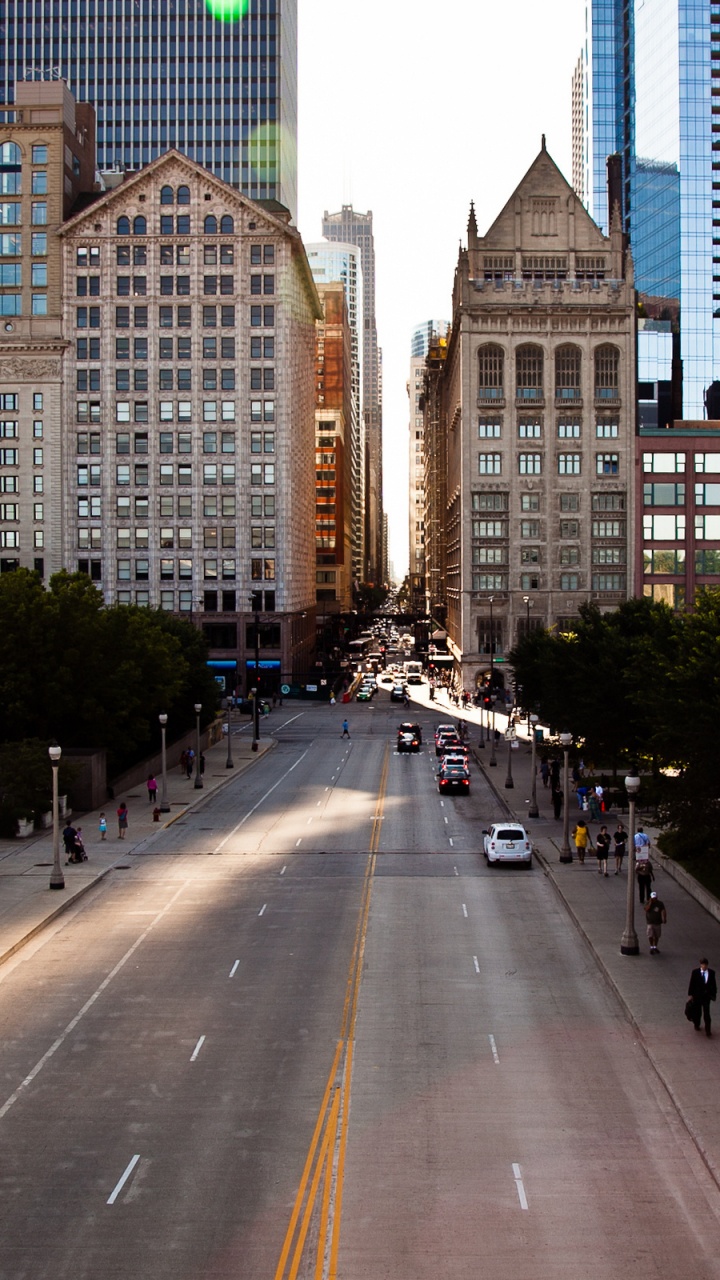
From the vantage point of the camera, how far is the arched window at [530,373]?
110750mm

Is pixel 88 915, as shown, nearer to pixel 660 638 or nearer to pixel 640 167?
pixel 660 638

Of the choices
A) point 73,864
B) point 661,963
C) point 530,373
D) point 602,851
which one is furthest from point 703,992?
point 530,373

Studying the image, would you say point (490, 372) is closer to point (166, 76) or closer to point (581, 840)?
point (166, 76)

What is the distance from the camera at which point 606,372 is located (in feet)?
364

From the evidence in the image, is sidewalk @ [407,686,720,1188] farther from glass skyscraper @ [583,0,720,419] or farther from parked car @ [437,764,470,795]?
glass skyscraper @ [583,0,720,419]

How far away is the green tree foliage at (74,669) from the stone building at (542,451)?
184 feet

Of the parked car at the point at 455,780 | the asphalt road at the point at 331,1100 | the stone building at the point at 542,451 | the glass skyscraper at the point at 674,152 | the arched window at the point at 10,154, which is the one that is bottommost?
the asphalt road at the point at 331,1100

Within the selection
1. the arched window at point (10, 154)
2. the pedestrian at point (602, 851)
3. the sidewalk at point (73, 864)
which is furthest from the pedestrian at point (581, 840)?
the arched window at point (10, 154)

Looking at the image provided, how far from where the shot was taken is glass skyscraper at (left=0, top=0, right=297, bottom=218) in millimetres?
143000

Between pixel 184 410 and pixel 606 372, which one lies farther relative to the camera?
pixel 184 410

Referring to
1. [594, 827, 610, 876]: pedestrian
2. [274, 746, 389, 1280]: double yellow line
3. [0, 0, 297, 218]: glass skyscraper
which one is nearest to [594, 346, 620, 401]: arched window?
[0, 0, 297, 218]: glass skyscraper

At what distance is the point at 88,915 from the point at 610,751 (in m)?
23.4

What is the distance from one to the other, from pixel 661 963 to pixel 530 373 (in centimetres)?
8968

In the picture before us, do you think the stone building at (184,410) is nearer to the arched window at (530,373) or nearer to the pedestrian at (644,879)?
the arched window at (530,373)
